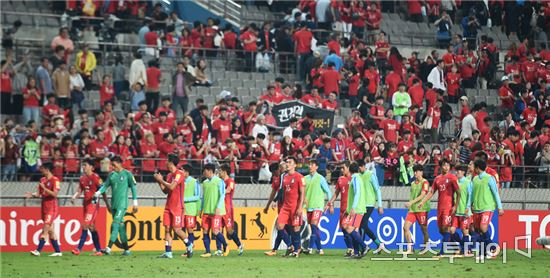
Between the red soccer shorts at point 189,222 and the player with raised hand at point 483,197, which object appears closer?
the player with raised hand at point 483,197

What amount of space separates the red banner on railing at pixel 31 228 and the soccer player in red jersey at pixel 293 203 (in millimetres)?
5613

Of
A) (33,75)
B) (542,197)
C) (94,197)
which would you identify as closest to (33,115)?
(33,75)

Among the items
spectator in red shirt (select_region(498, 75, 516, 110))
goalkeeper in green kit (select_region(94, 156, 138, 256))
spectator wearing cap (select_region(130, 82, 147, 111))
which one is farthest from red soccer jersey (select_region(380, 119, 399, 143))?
goalkeeper in green kit (select_region(94, 156, 138, 256))

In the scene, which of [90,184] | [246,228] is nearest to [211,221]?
[90,184]

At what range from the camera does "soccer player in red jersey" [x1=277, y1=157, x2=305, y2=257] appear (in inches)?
971

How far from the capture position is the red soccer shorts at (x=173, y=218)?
2428cm

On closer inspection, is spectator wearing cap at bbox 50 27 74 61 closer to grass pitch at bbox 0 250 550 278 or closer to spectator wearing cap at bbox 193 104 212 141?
spectator wearing cap at bbox 193 104 212 141

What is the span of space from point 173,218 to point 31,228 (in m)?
4.74

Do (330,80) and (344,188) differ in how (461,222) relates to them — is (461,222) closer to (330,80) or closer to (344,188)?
(344,188)

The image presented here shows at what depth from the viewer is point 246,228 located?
1162 inches

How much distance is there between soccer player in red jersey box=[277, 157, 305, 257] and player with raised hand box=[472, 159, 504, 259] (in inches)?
147

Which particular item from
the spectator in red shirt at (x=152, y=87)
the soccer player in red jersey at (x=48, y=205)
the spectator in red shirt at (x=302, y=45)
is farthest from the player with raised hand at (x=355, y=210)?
the spectator in red shirt at (x=302, y=45)

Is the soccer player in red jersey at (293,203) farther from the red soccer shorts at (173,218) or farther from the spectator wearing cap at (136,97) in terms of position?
the spectator wearing cap at (136,97)

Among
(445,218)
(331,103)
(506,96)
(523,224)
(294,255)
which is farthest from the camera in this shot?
(506,96)
